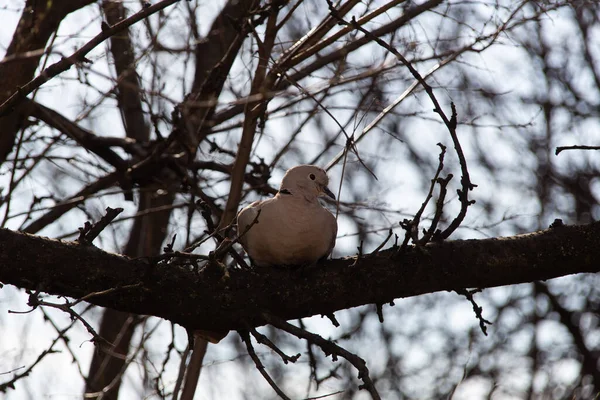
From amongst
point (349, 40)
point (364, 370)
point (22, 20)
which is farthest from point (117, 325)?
point (364, 370)

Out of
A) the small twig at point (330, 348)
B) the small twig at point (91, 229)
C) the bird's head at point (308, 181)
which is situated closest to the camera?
the small twig at point (330, 348)

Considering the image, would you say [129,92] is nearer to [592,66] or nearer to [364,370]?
[364,370]

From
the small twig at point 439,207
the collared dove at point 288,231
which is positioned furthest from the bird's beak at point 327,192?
the small twig at point 439,207

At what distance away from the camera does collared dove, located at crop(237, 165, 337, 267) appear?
11.4 ft

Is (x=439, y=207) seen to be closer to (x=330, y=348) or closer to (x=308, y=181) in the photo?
(x=330, y=348)

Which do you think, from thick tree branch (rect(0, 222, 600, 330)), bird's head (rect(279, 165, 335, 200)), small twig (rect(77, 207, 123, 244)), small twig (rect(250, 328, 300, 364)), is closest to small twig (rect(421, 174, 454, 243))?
thick tree branch (rect(0, 222, 600, 330))

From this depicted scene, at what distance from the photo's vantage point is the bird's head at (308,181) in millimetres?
3924

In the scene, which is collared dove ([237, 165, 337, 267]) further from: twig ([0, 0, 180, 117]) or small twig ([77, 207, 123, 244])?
twig ([0, 0, 180, 117])

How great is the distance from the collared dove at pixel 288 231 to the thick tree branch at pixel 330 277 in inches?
11.8

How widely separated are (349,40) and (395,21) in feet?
0.95

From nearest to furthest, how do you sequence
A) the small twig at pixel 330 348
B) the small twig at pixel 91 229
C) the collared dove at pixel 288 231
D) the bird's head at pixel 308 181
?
1. the small twig at pixel 330 348
2. the small twig at pixel 91 229
3. the collared dove at pixel 288 231
4. the bird's head at pixel 308 181

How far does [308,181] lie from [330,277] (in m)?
0.94

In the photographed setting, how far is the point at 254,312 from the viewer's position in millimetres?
2982

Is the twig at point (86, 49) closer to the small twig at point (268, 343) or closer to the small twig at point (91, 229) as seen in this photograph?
the small twig at point (91, 229)
